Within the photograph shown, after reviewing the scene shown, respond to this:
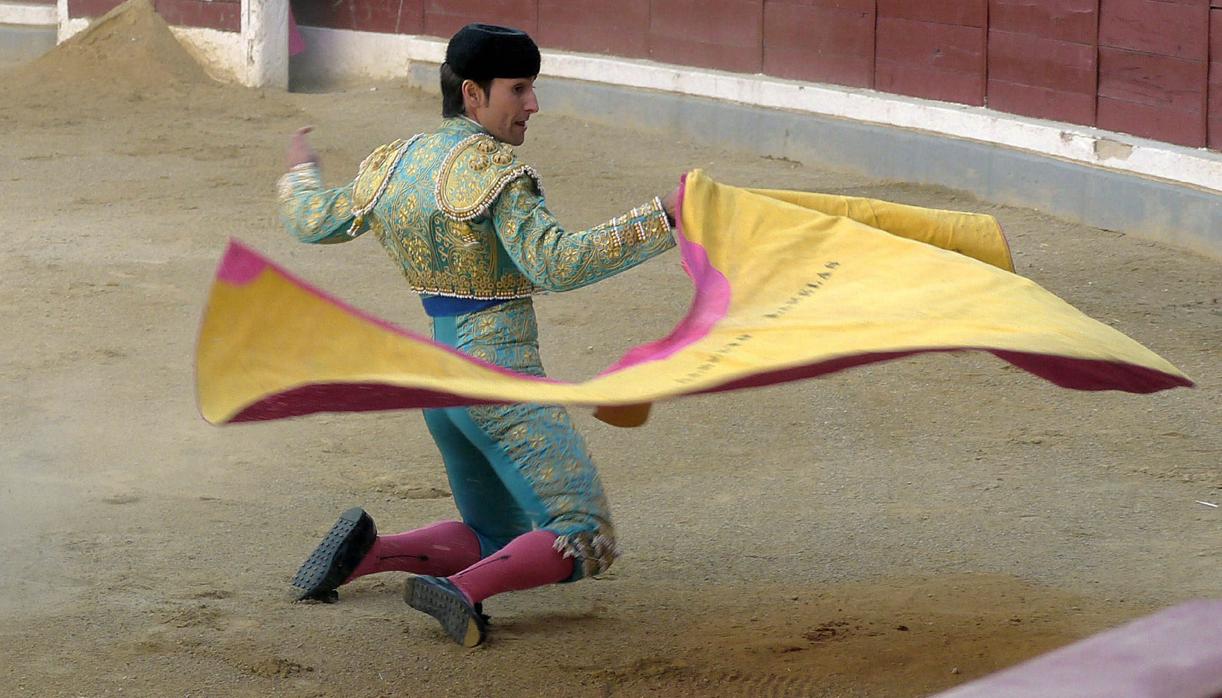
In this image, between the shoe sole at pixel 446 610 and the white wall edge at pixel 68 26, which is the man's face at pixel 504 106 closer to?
the shoe sole at pixel 446 610

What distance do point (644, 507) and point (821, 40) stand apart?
505 cm

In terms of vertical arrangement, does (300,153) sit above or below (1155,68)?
above

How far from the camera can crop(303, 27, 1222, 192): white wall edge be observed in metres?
6.67

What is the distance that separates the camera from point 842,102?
834 centimetres

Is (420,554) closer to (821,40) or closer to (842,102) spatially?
(842,102)

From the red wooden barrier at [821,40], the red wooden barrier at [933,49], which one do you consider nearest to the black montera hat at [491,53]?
the red wooden barrier at [933,49]

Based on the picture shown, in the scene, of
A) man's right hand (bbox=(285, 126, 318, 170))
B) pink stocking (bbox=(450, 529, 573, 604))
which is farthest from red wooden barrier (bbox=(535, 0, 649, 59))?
pink stocking (bbox=(450, 529, 573, 604))

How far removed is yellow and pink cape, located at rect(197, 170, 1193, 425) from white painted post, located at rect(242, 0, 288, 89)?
7937mm

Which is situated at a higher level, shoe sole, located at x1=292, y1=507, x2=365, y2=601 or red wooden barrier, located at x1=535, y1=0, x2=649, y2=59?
red wooden barrier, located at x1=535, y1=0, x2=649, y2=59

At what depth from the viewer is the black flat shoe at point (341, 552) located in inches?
127

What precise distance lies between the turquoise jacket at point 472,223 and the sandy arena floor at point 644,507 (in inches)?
26.5

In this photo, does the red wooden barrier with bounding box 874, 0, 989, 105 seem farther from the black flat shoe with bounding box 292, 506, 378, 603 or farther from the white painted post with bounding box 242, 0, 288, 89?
the black flat shoe with bounding box 292, 506, 378, 603

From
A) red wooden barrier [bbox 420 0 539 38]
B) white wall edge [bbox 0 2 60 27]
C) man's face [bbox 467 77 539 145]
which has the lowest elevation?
white wall edge [bbox 0 2 60 27]

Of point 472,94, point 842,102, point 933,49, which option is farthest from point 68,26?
point 472,94
